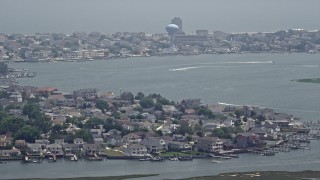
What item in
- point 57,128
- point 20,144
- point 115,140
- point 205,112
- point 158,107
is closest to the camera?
point 20,144

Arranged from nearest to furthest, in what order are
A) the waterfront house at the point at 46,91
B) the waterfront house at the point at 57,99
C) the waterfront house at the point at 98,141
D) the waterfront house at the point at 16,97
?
1. the waterfront house at the point at 98,141
2. the waterfront house at the point at 57,99
3. the waterfront house at the point at 16,97
4. the waterfront house at the point at 46,91

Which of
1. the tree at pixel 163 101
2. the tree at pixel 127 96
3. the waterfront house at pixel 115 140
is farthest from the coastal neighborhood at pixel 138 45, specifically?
the waterfront house at pixel 115 140

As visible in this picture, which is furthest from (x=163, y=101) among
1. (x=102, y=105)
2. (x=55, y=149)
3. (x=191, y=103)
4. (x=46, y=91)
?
(x=55, y=149)

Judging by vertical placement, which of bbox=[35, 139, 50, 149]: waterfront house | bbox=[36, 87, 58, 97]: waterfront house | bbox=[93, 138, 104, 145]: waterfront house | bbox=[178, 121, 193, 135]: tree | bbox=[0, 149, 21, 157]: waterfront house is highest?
bbox=[36, 87, 58, 97]: waterfront house

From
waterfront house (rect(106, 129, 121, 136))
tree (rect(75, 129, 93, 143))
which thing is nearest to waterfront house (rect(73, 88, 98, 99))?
waterfront house (rect(106, 129, 121, 136))

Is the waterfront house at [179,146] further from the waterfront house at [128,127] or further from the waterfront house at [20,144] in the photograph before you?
the waterfront house at [20,144]

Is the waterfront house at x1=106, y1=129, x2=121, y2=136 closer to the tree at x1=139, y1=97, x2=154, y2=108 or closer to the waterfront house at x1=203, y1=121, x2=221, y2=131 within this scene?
the waterfront house at x1=203, y1=121, x2=221, y2=131

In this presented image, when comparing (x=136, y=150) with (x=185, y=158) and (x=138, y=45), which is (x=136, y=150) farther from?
(x=138, y=45)
